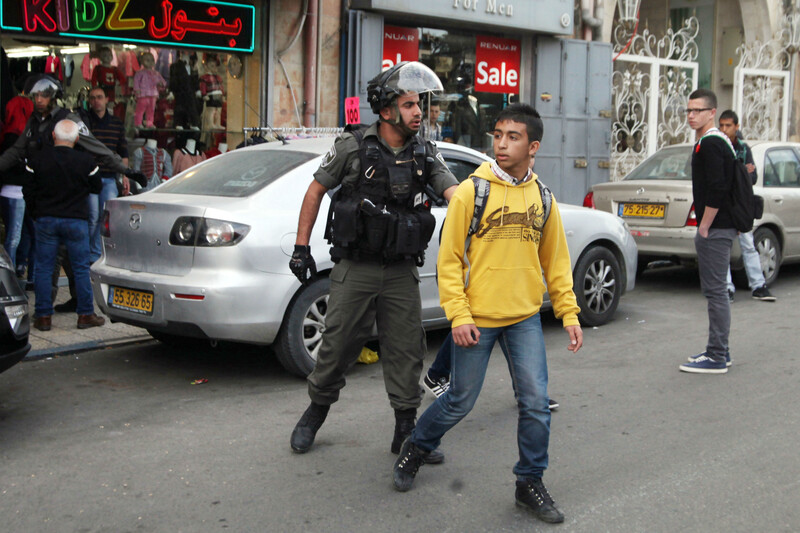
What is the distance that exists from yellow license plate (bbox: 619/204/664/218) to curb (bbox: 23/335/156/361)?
5.06 metres

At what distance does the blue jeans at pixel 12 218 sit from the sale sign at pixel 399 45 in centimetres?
525

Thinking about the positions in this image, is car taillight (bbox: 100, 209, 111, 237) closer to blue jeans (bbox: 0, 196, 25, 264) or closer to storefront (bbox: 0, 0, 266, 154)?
blue jeans (bbox: 0, 196, 25, 264)

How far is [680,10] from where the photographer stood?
1864 cm

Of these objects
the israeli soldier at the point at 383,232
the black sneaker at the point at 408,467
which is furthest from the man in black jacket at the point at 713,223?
the black sneaker at the point at 408,467

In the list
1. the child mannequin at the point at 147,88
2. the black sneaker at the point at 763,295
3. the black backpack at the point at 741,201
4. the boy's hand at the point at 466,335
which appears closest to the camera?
the boy's hand at the point at 466,335

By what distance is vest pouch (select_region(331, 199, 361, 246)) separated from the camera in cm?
436

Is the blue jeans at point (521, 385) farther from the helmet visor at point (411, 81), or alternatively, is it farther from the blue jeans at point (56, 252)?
the blue jeans at point (56, 252)

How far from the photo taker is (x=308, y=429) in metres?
4.69

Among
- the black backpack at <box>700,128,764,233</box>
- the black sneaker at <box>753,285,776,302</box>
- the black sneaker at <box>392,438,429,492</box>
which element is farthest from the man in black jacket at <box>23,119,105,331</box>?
the black sneaker at <box>753,285,776,302</box>

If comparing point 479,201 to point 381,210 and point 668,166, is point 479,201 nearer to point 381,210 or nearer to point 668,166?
point 381,210

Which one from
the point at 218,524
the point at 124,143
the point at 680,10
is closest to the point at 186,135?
the point at 124,143

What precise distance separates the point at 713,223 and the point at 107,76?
6.74 meters

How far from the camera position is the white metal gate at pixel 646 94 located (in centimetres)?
1559

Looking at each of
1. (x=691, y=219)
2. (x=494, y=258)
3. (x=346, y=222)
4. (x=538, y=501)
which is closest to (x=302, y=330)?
(x=346, y=222)
